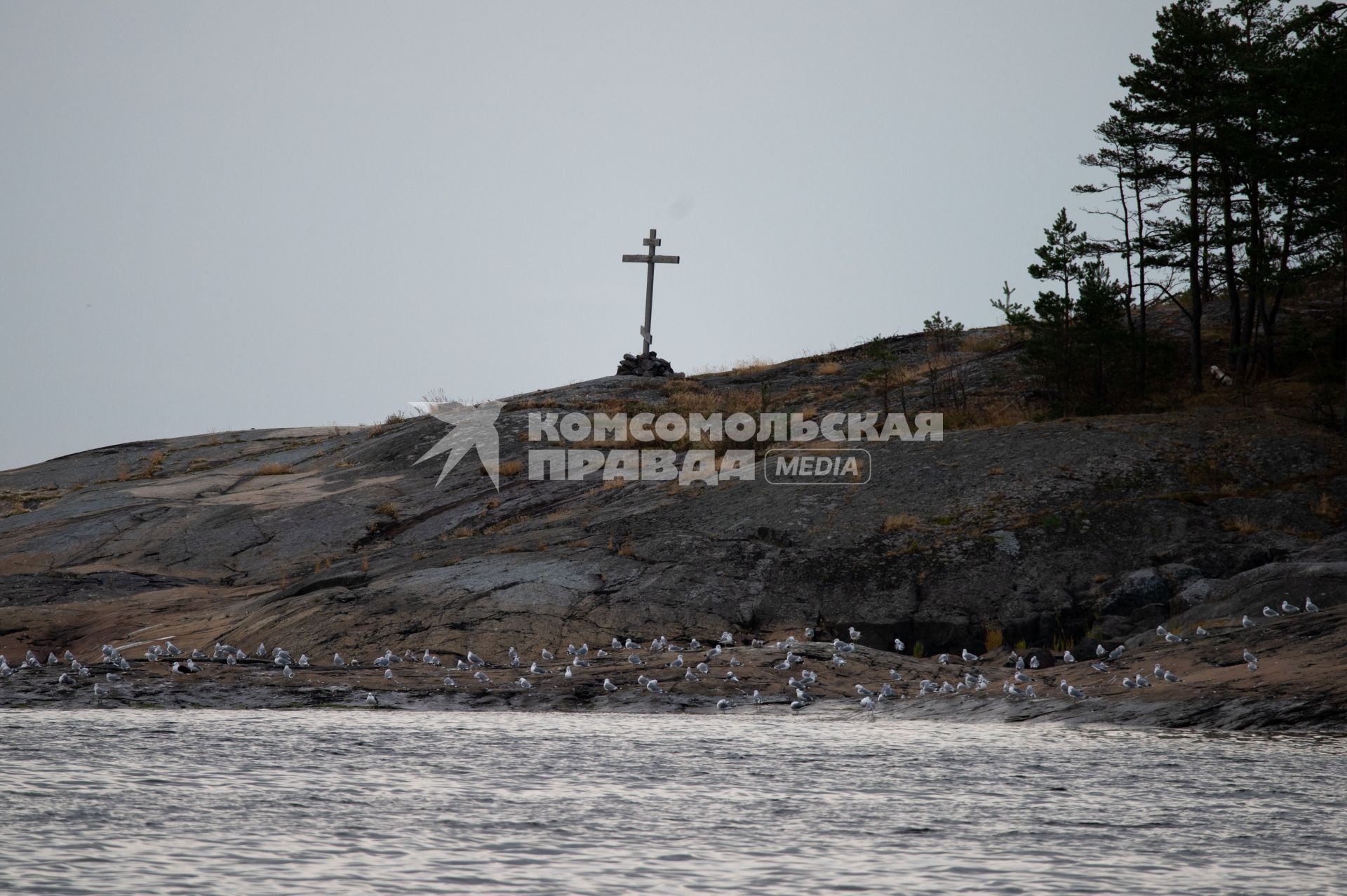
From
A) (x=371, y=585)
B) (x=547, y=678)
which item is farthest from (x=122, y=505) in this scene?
(x=547, y=678)

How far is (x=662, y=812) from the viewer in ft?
19.3

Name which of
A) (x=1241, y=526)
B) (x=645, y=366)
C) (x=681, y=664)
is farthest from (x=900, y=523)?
(x=645, y=366)

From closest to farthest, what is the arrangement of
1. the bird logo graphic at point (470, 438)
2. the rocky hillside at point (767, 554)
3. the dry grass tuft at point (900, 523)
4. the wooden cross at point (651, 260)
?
the rocky hillside at point (767, 554) → the dry grass tuft at point (900, 523) → the bird logo graphic at point (470, 438) → the wooden cross at point (651, 260)

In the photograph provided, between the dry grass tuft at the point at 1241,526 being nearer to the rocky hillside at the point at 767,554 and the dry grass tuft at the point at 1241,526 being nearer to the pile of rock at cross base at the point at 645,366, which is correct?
the rocky hillside at the point at 767,554

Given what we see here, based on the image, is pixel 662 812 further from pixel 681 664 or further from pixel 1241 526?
pixel 1241 526

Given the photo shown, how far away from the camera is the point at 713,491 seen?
23.1m

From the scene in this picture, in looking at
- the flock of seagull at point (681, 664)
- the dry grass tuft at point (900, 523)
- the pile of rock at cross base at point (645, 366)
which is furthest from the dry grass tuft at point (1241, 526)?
the pile of rock at cross base at point (645, 366)

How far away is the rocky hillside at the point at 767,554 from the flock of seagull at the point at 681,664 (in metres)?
0.72

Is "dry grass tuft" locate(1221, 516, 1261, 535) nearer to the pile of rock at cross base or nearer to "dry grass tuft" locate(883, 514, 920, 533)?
"dry grass tuft" locate(883, 514, 920, 533)

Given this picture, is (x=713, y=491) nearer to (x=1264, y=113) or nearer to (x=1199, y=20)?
(x=1264, y=113)

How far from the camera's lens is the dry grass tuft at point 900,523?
19.7 metres

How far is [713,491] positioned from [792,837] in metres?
17.9

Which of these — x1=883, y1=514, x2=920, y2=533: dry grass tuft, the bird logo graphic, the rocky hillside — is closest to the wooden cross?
Answer: the bird logo graphic

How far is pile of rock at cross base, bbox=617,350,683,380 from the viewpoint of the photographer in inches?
1603
